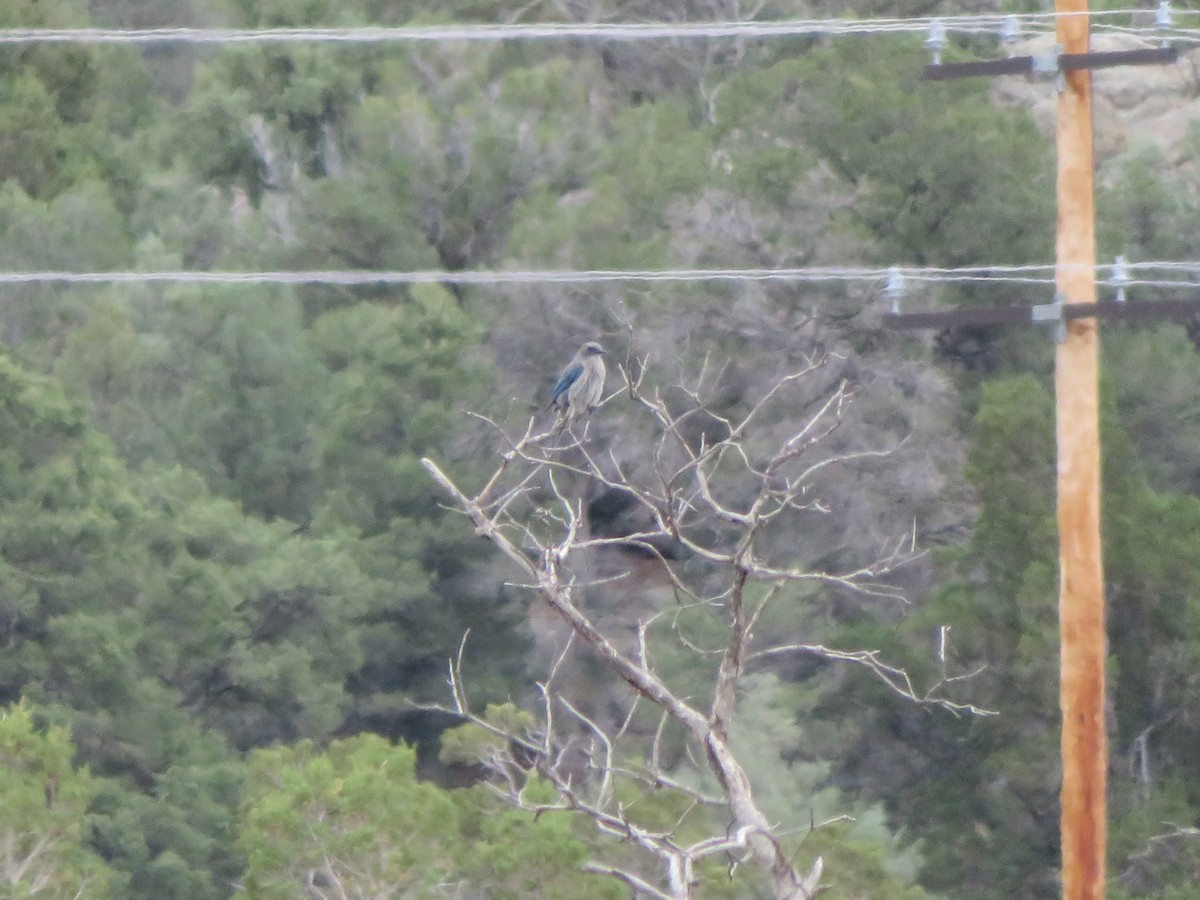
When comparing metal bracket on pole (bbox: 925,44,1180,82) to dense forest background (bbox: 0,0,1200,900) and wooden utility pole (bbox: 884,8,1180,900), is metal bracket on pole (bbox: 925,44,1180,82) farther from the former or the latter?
dense forest background (bbox: 0,0,1200,900)

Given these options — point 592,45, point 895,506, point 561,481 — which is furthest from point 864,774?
point 592,45

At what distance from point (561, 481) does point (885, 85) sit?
471cm

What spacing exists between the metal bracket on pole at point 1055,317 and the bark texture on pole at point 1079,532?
0.02 meters

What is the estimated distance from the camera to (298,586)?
22906 mm

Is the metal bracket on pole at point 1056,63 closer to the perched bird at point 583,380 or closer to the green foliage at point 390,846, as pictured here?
the perched bird at point 583,380

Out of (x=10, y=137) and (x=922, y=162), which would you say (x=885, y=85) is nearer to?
(x=922, y=162)

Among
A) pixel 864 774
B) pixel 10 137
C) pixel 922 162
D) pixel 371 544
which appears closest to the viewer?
pixel 864 774

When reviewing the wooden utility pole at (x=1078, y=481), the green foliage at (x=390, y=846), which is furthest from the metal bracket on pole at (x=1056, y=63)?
the green foliage at (x=390, y=846)

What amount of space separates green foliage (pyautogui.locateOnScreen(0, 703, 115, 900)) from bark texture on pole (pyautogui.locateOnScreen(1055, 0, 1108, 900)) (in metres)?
8.14

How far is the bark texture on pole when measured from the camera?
24.1 ft

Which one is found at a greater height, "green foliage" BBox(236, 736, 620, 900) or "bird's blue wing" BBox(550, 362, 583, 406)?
"bird's blue wing" BBox(550, 362, 583, 406)

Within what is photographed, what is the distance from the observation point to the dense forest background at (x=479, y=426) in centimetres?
1611

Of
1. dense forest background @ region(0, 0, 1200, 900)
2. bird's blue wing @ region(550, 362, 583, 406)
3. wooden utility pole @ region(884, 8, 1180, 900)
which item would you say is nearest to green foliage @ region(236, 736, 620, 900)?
dense forest background @ region(0, 0, 1200, 900)

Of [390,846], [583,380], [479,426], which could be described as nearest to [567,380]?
[583,380]
